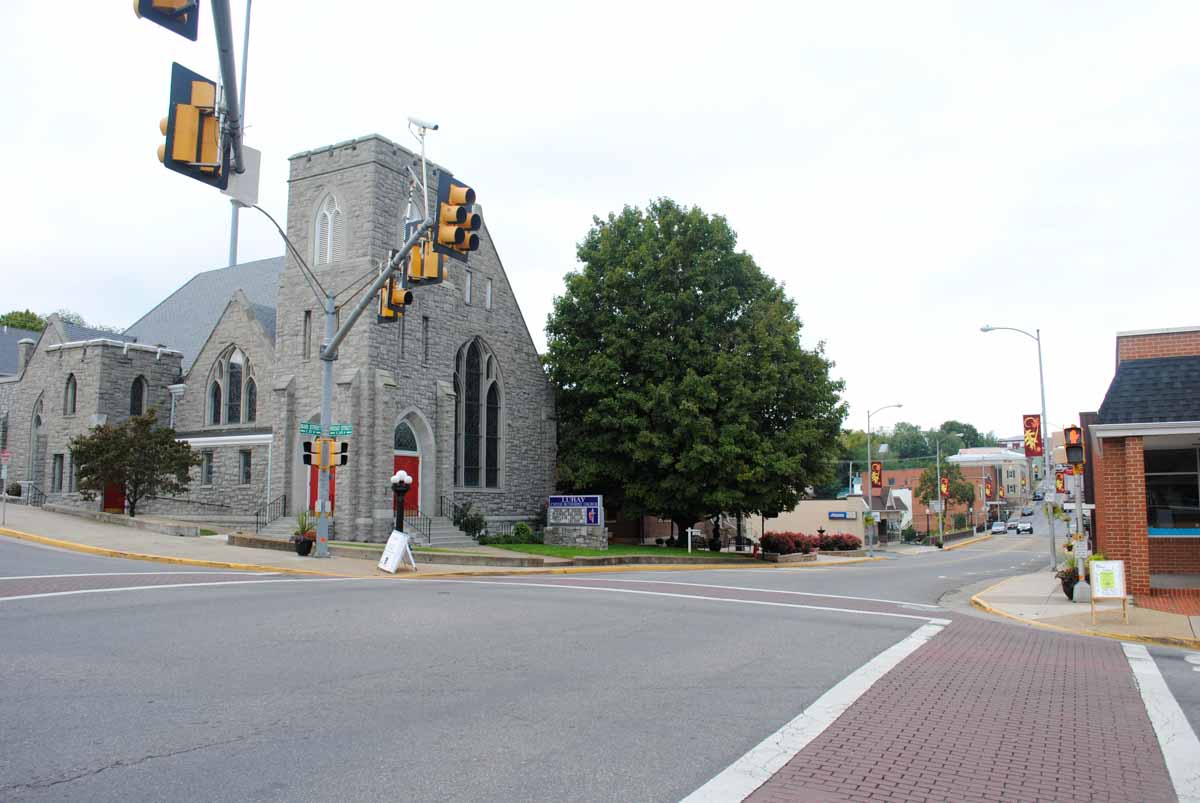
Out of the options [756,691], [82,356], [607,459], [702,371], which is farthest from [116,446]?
[756,691]

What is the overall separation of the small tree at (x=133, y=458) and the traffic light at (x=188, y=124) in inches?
903

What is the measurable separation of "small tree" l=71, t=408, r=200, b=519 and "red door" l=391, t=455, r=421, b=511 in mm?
7158

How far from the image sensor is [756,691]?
7977mm

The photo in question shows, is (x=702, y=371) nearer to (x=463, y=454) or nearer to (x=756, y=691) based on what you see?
(x=463, y=454)

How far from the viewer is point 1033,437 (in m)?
27.9

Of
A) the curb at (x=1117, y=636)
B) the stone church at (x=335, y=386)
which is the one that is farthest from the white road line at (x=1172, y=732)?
the stone church at (x=335, y=386)

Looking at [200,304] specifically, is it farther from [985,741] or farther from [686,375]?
[985,741]

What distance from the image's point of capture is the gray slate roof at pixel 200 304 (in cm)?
3819

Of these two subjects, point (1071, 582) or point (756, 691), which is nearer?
point (756, 691)

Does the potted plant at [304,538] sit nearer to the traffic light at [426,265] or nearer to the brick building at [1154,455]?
the traffic light at [426,265]

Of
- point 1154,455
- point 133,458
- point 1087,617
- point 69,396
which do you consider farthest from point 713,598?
point 69,396

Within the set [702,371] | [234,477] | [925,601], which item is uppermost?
[702,371]

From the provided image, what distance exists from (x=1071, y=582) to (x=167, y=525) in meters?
24.5

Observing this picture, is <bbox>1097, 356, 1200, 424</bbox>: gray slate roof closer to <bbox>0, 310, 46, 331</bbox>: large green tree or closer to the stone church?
the stone church
